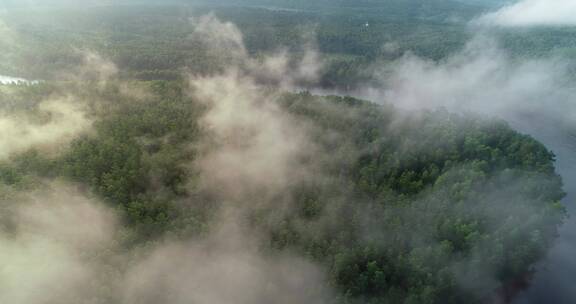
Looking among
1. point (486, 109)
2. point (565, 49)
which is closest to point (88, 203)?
point (486, 109)

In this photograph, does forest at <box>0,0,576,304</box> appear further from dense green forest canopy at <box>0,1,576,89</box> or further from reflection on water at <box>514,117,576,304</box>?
dense green forest canopy at <box>0,1,576,89</box>

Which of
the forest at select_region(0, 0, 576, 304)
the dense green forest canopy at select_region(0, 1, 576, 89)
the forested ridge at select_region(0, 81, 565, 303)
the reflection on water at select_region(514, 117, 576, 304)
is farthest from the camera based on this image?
the dense green forest canopy at select_region(0, 1, 576, 89)

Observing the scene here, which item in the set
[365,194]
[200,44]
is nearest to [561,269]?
[365,194]

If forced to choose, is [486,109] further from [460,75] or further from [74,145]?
[74,145]

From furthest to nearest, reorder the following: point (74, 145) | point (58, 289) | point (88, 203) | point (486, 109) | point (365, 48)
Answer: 1. point (365, 48)
2. point (486, 109)
3. point (74, 145)
4. point (88, 203)
5. point (58, 289)

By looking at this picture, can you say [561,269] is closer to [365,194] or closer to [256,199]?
[365,194]

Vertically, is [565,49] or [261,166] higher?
[565,49]

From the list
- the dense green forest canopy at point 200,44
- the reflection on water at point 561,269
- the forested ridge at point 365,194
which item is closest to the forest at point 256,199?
the forested ridge at point 365,194

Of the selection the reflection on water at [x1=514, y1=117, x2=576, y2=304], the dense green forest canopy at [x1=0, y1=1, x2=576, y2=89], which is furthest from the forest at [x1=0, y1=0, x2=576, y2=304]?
the dense green forest canopy at [x1=0, y1=1, x2=576, y2=89]
